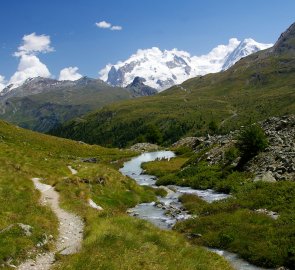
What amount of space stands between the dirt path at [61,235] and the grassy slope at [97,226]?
56 centimetres

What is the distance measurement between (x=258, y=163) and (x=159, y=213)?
2318 centimetres

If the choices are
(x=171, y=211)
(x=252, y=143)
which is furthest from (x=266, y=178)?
(x=252, y=143)

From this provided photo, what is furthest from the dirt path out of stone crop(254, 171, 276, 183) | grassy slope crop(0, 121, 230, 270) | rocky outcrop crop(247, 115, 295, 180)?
rocky outcrop crop(247, 115, 295, 180)

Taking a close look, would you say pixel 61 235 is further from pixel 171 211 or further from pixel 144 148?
pixel 144 148

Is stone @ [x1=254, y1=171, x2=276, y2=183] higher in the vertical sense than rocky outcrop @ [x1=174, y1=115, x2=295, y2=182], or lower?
lower

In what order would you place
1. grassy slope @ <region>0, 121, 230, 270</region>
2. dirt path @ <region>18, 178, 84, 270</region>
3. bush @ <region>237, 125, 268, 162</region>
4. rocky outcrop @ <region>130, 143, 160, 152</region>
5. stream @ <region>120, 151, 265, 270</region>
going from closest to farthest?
grassy slope @ <region>0, 121, 230, 270</region> < dirt path @ <region>18, 178, 84, 270</region> < stream @ <region>120, 151, 265, 270</region> < bush @ <region>237, 125, 268, 162</region> < rocky outcrop @ <region>130, 143, 160, 152</region>

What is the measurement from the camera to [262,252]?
2750 cm

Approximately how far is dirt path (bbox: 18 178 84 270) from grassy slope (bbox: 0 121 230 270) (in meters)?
0.56

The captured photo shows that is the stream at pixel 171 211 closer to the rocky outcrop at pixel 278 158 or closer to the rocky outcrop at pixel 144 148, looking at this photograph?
the rocky outcrop at pixel 278 158

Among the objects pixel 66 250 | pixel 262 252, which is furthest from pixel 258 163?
pixel 66 250

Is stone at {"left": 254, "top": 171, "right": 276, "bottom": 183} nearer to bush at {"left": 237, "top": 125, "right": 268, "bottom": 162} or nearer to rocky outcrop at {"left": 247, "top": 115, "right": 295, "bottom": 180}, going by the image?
rocky outcrop at {"left": 247, "top": 115, "right": 295, "bottom": 180}

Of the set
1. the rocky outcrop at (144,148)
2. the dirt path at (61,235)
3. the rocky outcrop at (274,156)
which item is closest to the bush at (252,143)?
the rocky outcrop at (274,156)

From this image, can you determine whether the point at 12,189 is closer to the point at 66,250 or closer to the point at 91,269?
the point at 66,250

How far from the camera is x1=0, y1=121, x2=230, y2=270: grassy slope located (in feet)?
78.0
